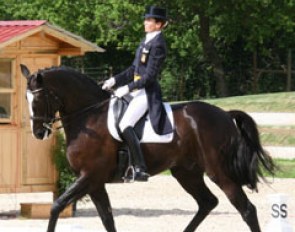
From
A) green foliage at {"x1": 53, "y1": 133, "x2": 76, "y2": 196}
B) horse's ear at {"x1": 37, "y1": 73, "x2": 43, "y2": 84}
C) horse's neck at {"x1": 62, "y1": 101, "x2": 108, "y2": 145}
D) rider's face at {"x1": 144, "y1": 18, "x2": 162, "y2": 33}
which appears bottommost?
green foliage at {"x1": 53, "y1": 133, "x2": 76, "y2": 196}

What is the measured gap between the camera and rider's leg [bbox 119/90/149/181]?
1116 centimetres

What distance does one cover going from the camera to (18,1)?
43969 mm

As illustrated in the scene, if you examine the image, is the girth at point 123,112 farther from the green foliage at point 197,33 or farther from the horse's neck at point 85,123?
the green foliage at point 197,33

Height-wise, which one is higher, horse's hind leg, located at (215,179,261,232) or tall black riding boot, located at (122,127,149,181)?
tall black riding boot, located at (122,127,149,181)

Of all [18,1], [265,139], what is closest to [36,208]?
[265,139]

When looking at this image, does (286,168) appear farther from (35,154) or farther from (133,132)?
(133,132)

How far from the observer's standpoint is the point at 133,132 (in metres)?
11.2

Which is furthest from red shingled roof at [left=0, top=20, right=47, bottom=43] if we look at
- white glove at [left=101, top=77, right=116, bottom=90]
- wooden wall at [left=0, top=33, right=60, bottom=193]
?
white glove at [left=101, top=77, right=116, bottom=90]

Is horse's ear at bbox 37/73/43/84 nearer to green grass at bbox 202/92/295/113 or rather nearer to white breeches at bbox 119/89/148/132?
white breeches at bbox 119/89/148/132

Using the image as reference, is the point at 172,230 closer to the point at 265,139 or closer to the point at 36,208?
the point at 36,208

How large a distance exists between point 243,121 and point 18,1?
1307 inches

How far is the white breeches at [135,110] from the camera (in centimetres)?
1123

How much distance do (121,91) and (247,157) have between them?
1584mm

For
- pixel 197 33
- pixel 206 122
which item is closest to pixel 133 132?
pixel 206 122
